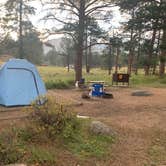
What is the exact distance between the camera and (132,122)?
7000mm

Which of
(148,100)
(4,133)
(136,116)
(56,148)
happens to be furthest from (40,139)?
(148,100)

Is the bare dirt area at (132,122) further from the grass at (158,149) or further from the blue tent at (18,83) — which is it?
the blue tent at (18,83)

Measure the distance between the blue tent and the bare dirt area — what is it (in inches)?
58.0

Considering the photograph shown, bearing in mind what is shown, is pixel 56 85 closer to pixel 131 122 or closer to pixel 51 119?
Answer: pixel 131 122

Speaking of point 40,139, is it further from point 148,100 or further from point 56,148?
point 148,100

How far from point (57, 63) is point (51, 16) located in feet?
161

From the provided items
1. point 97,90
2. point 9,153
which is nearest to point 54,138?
point 9,153

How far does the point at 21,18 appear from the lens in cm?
2034

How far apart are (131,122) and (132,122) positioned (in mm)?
27

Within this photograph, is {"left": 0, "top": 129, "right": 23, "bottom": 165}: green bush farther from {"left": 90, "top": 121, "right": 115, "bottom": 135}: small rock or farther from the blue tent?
the blue tent

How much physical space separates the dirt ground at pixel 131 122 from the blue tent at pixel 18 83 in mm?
959

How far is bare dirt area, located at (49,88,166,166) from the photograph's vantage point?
479cm

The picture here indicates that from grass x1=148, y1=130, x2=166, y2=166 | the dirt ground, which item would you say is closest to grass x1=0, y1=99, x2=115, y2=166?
the dirt ground

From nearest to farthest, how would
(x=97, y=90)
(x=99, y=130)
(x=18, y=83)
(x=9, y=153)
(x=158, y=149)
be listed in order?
(x=9, y=153)
(x=158, y=149)
(x=99, y=130)
(x=18, y=83)
(x=97, y=90)
